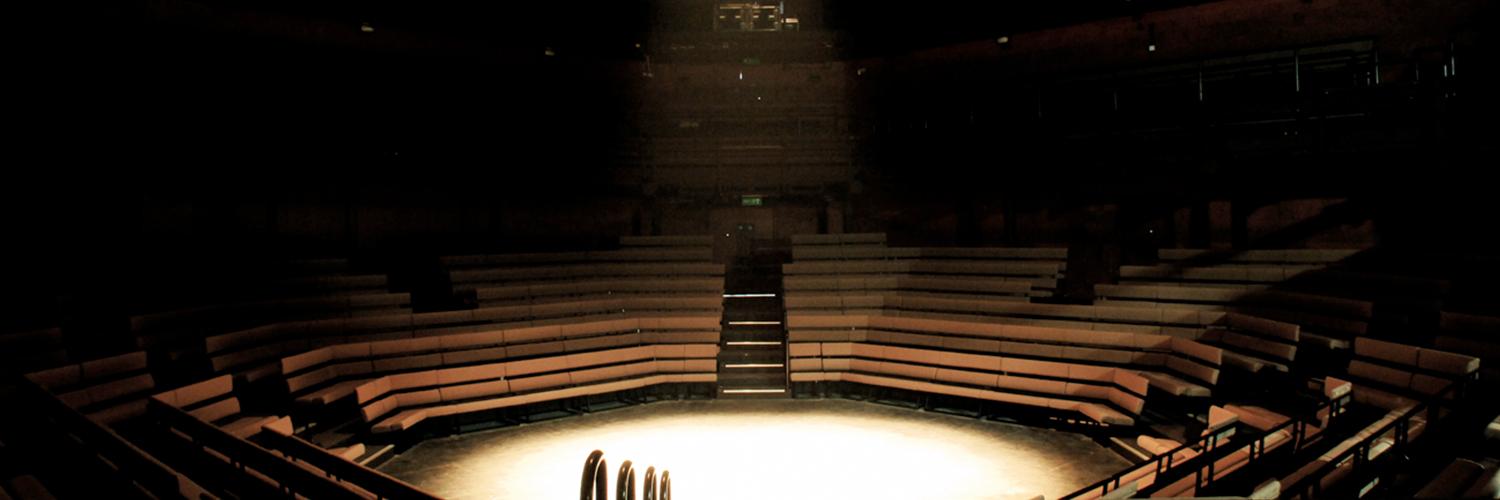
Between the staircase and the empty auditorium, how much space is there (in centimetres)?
7

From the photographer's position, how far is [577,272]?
1355 centimetres

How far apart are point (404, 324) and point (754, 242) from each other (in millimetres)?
6584

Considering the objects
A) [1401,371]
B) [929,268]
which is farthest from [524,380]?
[1401,371]

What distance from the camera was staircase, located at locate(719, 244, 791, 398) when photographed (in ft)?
40.2

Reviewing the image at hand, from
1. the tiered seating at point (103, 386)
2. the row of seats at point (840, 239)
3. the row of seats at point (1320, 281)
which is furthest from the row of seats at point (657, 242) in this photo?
the tiered seating at point (103, 386)

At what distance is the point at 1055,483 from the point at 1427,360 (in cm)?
300

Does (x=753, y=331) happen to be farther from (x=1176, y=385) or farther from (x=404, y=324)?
(x=1176, y=385)

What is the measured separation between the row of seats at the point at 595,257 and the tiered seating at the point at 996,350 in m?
2.44

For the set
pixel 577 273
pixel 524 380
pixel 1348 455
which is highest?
pixel 577 273

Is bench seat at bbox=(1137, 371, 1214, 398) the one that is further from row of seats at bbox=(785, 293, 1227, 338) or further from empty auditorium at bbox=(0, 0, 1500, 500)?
row of seats at bbox=(785, 293, 1227, 338)

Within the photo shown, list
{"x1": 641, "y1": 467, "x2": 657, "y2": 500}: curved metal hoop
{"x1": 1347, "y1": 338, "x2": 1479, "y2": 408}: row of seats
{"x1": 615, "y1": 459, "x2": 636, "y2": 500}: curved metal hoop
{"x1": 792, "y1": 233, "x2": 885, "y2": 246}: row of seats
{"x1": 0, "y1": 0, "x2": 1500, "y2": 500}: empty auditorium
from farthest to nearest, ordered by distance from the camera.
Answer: {"x1": 792, "y1": 233, "x2": 885, "y2": 246}: row of seats < {"x1": 0, "y1": 0, "x2": 1500, "y2": 500}: empty auditorium < {"x1": 1347, "y1": 338, "x2": 1479, "y2": 408}: row of seats < {"x1": 641, "y1": 467, "x2": 657, "y2": 500}: curved metal hoop < {"x1": 615, "y1": 459, "x2": 636, "y2": 500}: curved metal hoop

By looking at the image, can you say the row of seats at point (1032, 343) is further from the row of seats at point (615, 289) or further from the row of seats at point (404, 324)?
the row of seats at point (404, 324)

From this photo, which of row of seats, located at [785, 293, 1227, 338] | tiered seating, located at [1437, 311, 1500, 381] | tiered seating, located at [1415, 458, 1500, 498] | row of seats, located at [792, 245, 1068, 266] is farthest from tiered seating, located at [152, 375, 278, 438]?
tiered seating, located at [1437, 311, 1500, 381]

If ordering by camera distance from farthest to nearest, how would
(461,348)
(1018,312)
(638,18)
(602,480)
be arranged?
(638,18), (1018,312), (461,348), (602,480)
